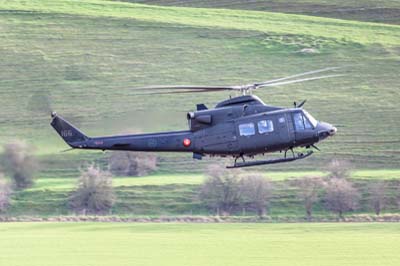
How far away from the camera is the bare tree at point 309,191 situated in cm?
6494

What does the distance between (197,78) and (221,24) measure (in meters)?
13.9

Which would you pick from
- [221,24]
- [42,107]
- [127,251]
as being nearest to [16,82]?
[221,24]

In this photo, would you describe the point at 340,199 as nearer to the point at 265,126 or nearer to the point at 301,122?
the point at 301,122

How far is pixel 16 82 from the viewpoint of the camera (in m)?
99.2

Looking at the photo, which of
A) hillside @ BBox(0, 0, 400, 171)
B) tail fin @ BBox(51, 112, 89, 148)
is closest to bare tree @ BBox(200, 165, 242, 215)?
hillside @ BBox(0, 0, 400, 171)


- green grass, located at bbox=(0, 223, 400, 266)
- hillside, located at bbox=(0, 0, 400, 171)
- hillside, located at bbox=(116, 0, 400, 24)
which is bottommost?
green grass, located at bbox=(0, 223, 400, 266)

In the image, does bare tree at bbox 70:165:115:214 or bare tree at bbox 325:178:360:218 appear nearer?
bare tree at bbox 325:178:360:218

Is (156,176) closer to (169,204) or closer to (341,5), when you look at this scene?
(169,204)

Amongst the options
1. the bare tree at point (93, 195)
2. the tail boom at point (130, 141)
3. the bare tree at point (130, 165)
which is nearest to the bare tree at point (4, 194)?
the bare tree at point (93, 195)

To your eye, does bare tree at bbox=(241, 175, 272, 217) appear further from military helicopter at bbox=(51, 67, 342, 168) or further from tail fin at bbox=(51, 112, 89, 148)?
tail fin at bbox=(51, 112, 89, 148)

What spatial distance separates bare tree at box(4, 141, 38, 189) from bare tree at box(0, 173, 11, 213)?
1788 millimetres

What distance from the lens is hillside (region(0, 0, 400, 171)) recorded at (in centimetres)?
8594

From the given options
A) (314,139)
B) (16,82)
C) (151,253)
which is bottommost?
(151,253)

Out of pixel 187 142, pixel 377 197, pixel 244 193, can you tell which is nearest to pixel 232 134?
pixel 187 142
